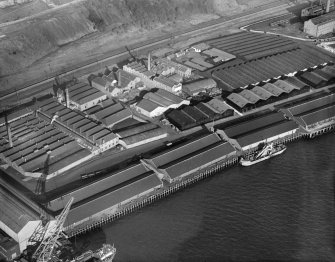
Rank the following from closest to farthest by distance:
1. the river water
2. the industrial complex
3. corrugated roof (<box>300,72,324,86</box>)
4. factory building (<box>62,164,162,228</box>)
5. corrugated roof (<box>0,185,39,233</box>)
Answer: corrugated roof (<box>0,185,39,233</box>)
the river water
factory building (<box>62,164,162,228</box>)
the industrial complex
corrugated roof (<box>300,72,324,86</box>)

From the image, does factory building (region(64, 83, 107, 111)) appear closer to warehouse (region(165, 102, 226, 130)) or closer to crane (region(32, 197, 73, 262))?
warehouse (region(165, 102, 226, 130))

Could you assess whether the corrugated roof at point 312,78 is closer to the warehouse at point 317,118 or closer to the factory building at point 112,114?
the warehouse at point 317,118

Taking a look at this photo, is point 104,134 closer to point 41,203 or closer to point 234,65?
point 41,203

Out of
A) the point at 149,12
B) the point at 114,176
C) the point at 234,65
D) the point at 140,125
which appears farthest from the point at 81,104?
the point at 149,12

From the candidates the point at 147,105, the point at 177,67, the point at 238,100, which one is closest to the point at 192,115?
the point at 147,105

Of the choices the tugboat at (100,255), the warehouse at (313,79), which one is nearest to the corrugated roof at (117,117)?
the tugboat at (100,255)

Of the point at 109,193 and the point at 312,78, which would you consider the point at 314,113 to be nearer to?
the point at 312,78

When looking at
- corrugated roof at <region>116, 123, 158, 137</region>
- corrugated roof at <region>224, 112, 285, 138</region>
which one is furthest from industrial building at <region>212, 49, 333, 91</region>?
corrugated roof at <region>116, 123, 158, 137</region>
